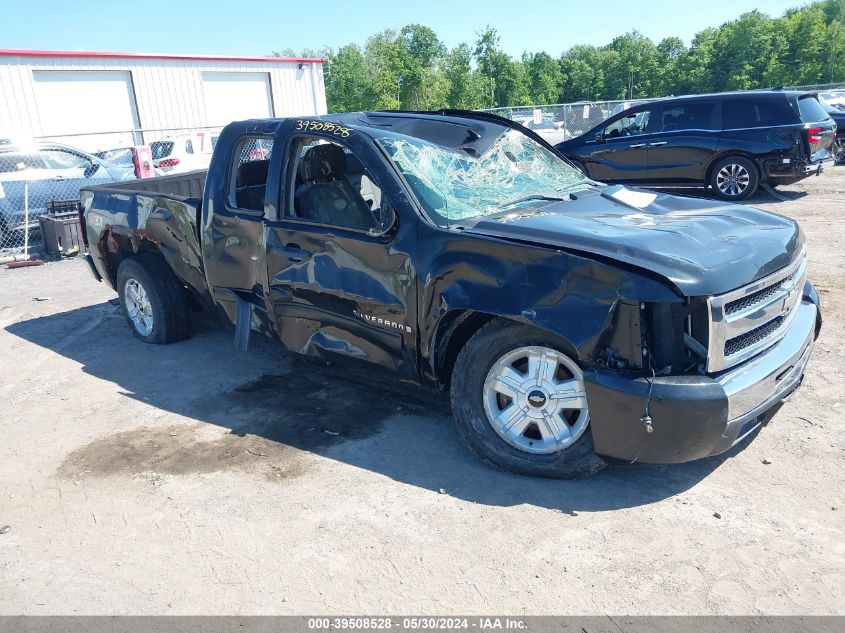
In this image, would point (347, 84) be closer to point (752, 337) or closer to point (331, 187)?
point (331, 187)

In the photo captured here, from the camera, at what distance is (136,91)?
25453mm

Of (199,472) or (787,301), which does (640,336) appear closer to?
(787,301)

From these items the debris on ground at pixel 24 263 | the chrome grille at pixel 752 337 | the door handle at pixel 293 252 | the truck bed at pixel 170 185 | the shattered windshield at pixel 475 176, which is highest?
the shattered windshield at pixel 475 176

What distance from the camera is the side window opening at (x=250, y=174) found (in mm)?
5133

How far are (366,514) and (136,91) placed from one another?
25.7 metres

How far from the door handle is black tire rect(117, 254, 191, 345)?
1881 mm

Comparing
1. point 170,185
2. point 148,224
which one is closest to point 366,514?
point 148,224

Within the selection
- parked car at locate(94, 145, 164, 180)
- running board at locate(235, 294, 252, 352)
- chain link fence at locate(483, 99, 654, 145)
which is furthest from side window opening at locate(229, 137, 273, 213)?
chain link fence at locate(483, 99, 654, 145)

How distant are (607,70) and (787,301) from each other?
85.8m

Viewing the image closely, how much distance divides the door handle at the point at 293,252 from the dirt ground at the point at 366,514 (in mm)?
868

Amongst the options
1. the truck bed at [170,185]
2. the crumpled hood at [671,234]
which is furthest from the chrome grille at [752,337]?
the truck bed at [170,185]

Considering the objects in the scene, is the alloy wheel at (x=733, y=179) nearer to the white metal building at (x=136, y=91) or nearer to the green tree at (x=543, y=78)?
the white metal building at (x=136, y=91)

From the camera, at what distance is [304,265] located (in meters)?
4.53

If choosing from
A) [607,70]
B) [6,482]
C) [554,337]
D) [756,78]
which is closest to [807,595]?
[554,337]
